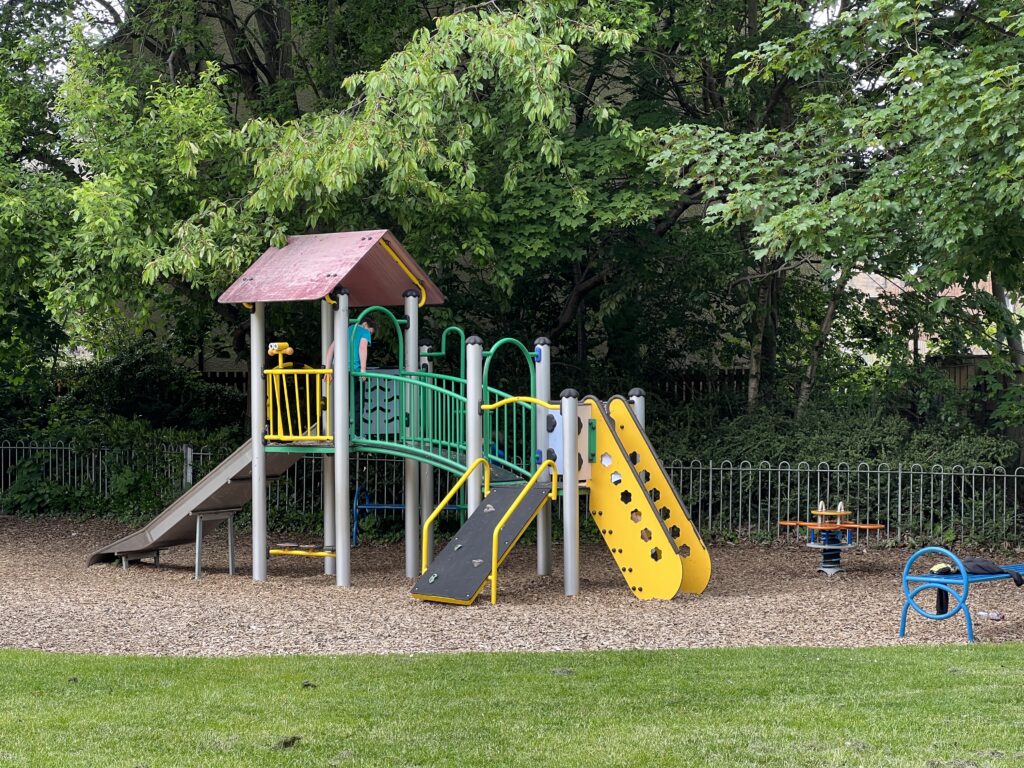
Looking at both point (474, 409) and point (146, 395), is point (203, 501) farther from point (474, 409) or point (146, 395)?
point (146, 395)

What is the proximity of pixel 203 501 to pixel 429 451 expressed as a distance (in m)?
2.62

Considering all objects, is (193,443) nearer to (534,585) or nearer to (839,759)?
(534,585)

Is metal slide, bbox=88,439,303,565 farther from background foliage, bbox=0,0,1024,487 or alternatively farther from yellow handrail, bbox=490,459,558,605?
yellow handrail, bbox=490,459,558,605

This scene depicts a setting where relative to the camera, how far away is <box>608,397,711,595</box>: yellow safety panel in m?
11.1

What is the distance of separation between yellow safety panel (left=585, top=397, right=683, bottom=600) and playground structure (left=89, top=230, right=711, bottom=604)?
12 millimetres

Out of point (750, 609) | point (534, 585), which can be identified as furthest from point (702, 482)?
point (750, 609)

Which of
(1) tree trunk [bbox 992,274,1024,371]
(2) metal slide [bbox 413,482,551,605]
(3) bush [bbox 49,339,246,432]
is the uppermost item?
(1) tree trunk [bbox 992,274,1024,371]

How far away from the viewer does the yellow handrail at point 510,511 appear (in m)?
10.4

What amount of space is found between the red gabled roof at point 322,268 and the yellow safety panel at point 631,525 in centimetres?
277

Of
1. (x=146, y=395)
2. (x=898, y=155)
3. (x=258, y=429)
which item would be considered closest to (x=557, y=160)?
(x=898, y=155)

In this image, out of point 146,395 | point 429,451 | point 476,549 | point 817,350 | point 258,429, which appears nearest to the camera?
point 476,549

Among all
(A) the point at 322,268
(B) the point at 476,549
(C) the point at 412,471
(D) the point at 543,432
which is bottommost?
(B) the point at 476,549

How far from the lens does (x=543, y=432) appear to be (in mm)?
11375

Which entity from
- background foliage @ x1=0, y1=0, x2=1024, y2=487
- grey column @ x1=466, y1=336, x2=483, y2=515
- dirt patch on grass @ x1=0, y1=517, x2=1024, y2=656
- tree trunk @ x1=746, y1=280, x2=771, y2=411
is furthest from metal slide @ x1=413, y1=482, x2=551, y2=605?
tree trunk @ x1=746, y1=280, x2=771, y2=411
